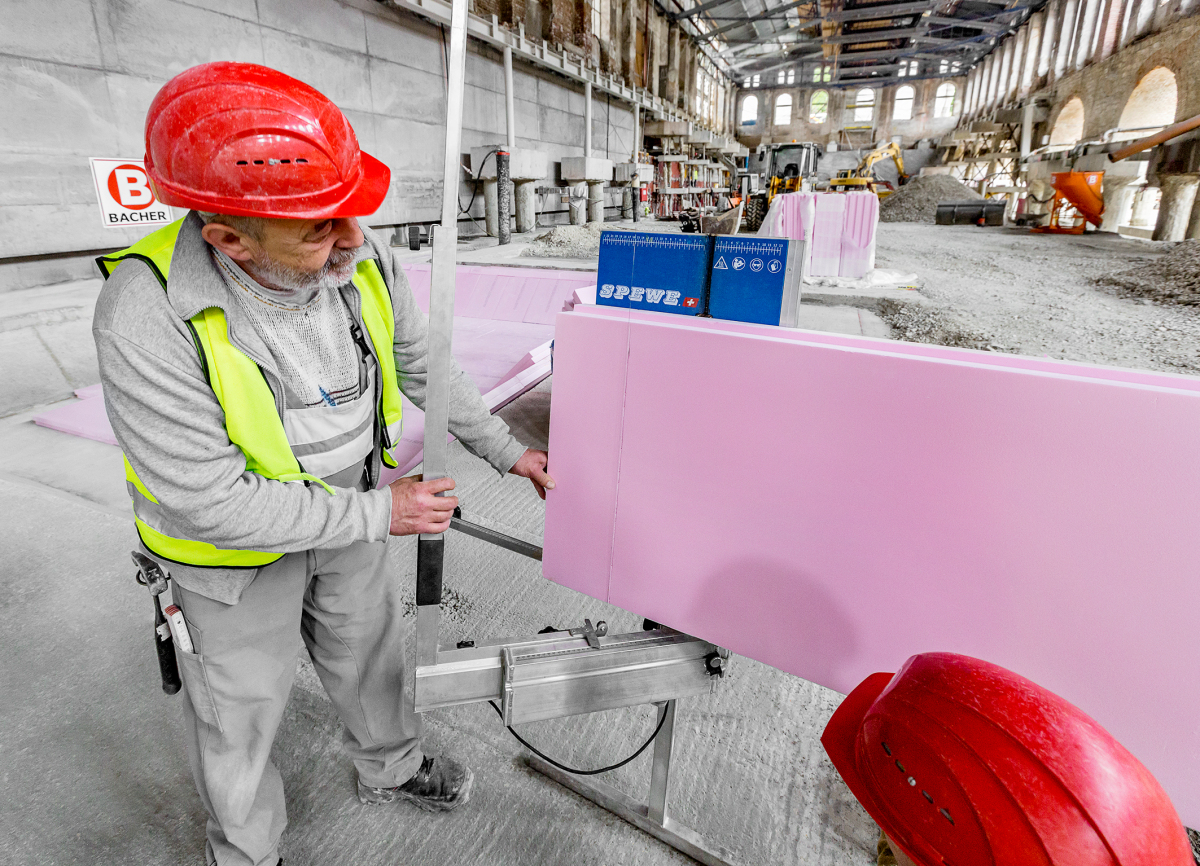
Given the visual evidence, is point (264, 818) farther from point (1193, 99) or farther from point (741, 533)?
point (1193, 99)

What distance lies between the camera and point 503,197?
12562 mm

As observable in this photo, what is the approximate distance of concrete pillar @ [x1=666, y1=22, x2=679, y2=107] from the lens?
25016 millimetres

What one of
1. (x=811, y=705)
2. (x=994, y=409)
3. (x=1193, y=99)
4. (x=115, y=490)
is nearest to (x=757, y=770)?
(x=811, y=705)

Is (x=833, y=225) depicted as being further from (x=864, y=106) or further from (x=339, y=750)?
(x=864, y=106)

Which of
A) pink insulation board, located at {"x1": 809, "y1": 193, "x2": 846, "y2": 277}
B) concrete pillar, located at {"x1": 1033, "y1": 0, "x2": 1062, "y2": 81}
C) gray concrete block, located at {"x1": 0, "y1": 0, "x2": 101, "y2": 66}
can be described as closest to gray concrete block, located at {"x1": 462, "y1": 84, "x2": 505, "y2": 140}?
gray concrete block, located at {"x1": 0, "y1": 0, "x2": 101, "y2": 66}

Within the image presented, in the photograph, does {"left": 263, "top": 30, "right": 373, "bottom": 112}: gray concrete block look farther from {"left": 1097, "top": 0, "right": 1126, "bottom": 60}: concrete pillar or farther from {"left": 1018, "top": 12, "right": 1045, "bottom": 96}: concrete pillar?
{"left": 1018, "top": 12, "right": 1045, "bottom": 96}: concrete pillar

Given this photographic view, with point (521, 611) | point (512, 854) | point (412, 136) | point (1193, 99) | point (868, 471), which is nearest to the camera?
point (868, 471)

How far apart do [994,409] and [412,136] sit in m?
12.1

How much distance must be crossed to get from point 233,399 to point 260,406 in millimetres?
45

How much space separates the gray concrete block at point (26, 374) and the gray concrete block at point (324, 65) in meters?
5.43

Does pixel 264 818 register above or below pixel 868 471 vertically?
below

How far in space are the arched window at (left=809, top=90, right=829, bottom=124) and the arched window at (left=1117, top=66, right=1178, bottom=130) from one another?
22.1m

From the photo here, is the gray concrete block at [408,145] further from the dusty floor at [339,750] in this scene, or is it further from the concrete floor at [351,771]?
the concrete floor at [351,771]

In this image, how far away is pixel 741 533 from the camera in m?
1.31
